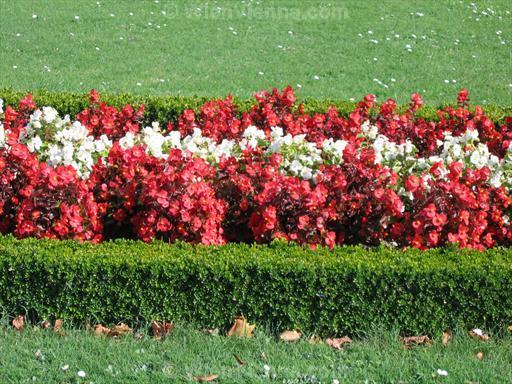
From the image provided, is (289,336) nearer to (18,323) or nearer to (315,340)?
(315,340)

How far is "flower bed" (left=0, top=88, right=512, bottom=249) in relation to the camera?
16.0 ft

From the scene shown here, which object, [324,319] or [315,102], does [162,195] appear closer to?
[324,319]

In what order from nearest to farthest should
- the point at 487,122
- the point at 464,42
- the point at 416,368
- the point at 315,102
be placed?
the point at 416,368 < the point at 487,122 < the point at 315,102 < the point at 464,42

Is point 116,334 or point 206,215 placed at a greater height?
point 206,215

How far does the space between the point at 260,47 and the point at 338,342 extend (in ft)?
27.6

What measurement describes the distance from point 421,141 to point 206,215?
228 centimetres

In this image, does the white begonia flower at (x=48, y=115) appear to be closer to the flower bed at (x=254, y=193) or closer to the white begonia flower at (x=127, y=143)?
the flower bed at (x=254, y=193)

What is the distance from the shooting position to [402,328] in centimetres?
442

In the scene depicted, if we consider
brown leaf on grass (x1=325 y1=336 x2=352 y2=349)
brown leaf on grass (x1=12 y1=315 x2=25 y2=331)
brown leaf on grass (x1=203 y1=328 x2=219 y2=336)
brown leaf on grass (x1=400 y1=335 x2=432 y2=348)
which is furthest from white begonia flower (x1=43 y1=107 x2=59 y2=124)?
brown leaf on grass (x1=400 y1=335 x2=432 y2=348)

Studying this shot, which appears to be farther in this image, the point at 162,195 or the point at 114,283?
the point at 162,195

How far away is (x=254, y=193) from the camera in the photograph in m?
5.06

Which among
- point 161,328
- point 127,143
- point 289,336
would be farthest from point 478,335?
point 127,143

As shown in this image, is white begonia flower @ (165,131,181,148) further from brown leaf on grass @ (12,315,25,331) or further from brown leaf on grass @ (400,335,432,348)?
brown leaf on grass @ (400,335,432,348)

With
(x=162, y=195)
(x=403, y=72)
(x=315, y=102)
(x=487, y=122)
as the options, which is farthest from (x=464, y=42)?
(x=162, y=195)
